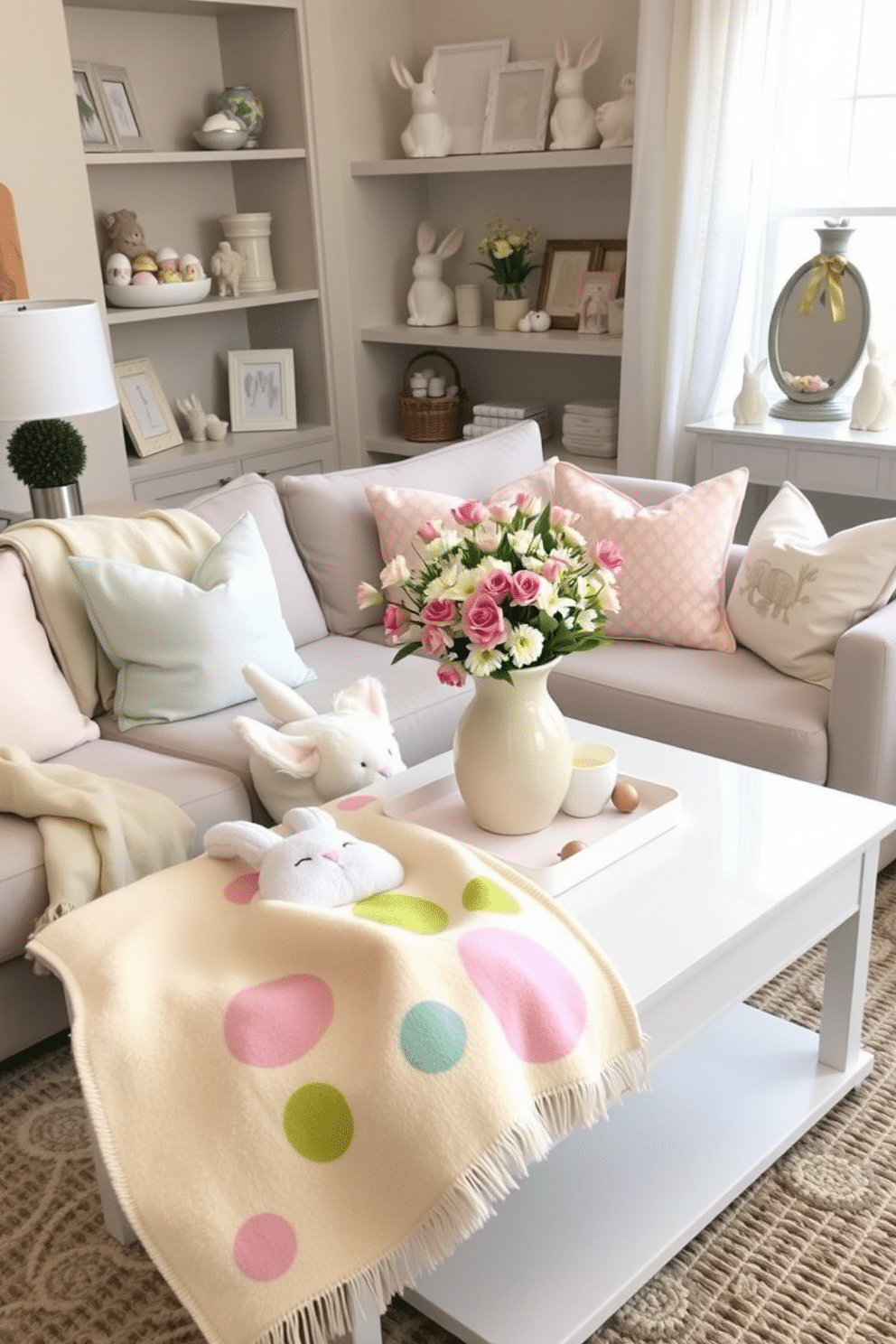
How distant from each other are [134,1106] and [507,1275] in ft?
1.82

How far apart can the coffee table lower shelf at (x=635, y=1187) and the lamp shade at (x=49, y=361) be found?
2209mm

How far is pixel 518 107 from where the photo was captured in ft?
14.2

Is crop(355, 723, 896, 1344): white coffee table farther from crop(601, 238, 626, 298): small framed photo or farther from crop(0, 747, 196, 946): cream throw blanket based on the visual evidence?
crop(601, 238, 626, 298): small framed photo

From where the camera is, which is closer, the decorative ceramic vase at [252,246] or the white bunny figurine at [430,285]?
the decorative ceramic vase at [252,246]

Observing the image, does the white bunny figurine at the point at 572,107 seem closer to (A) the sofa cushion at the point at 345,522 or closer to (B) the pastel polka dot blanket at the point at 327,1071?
(A) the sofa cushion at the point at 345,522

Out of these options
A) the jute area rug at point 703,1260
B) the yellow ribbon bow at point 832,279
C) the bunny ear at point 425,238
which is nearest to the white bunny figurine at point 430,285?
the bunny ear at point 425,238

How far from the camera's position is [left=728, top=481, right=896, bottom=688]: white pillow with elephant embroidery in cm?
265

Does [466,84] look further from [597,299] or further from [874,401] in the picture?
[874,401]

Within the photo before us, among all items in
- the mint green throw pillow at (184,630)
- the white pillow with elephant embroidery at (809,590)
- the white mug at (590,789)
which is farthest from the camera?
the white pillow with elephant embroidery at (809,590)

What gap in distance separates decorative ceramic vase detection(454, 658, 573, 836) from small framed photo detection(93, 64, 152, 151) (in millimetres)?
3033

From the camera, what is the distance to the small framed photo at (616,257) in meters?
4.34

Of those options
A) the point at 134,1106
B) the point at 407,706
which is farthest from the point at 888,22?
the point at 134,1106

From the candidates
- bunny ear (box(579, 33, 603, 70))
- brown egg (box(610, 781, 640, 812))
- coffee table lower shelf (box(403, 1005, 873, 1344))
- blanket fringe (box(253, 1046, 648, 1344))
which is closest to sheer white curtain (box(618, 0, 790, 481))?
bunny ear (box(579, 33, 603, 70))

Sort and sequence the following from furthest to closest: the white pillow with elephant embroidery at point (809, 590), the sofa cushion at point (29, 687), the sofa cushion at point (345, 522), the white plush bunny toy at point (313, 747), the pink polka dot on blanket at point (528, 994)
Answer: the sofa cushion at point (345, 522) < the white pillow with elephant embroidery at point (809, 590) < the sofa cushion at point (29, 687) < the white plush bunny toy at point (313, 747) < the pink polka dot on blanket at point (528, 994)
